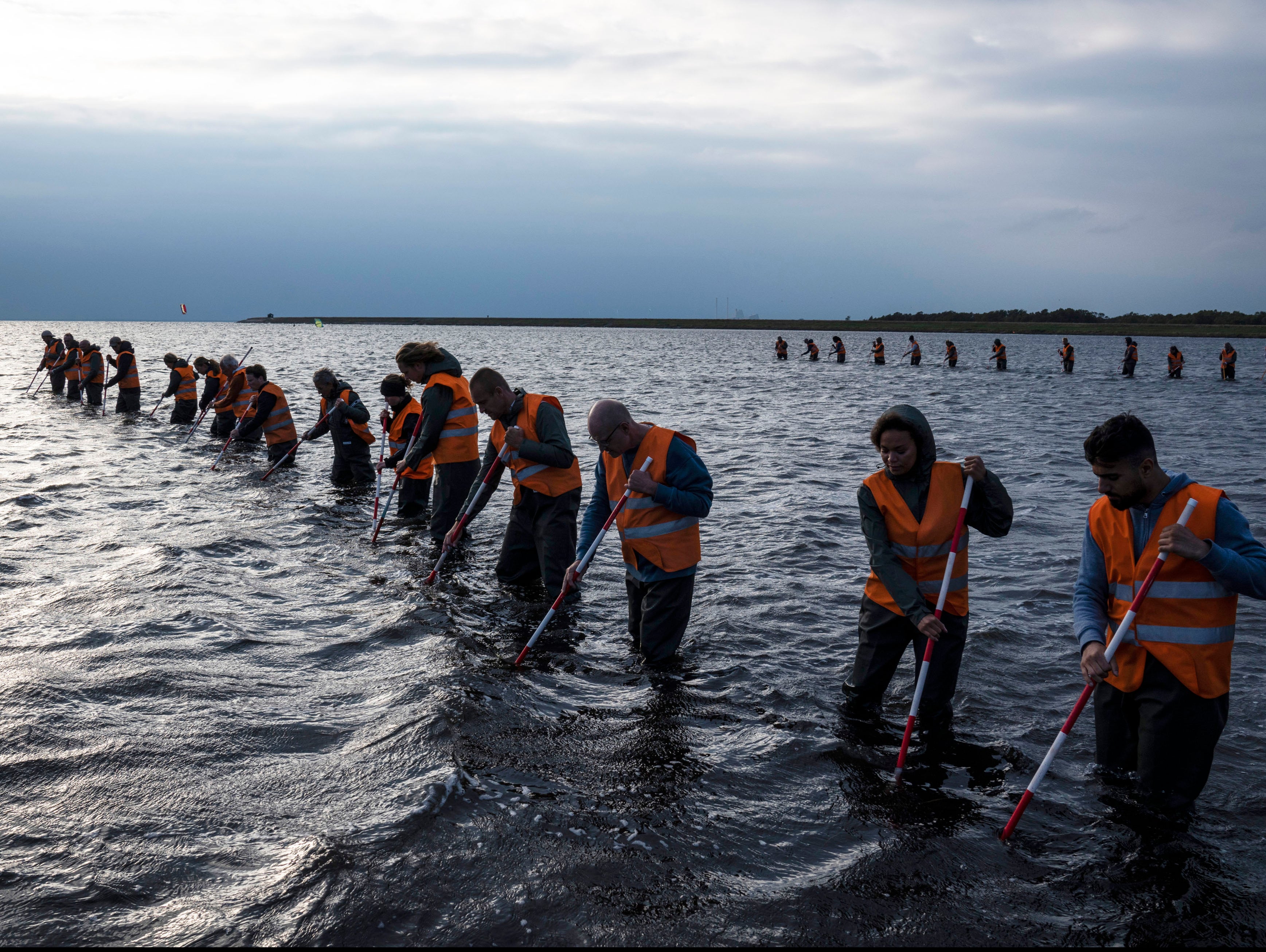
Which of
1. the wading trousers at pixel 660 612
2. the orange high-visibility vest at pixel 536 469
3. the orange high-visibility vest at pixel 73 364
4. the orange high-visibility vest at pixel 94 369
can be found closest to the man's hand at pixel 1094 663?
the wading trousers at pixel 660 612

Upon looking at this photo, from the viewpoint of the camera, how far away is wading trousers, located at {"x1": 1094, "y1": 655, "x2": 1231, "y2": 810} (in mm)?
4109

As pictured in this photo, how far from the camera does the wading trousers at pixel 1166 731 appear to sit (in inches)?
162

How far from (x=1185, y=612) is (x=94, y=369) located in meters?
30.1

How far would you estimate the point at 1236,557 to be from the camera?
3822mm

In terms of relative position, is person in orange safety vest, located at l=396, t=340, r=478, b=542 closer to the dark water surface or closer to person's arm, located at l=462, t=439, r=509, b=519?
person's arm, located at l=462, t=439, r=509, b=519

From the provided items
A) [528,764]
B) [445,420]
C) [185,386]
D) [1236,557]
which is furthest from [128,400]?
[1236,557]

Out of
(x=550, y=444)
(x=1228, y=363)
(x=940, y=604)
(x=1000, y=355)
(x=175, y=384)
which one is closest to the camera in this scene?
(x=940, y=604)

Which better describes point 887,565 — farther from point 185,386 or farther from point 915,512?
point 185,386

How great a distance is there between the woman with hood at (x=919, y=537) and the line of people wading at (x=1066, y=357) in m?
42.2

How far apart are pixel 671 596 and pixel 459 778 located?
2010 mm

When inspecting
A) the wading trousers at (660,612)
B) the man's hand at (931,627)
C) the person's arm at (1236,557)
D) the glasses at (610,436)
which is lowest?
the wading trousers at (660,612)

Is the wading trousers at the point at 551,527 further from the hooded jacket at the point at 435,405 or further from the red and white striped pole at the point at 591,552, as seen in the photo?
the hooded jacket at the point at 435,405

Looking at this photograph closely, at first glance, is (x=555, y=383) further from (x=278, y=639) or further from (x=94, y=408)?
(x=278, y=639)

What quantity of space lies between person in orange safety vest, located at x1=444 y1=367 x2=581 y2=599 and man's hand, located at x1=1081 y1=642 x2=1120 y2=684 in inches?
178
